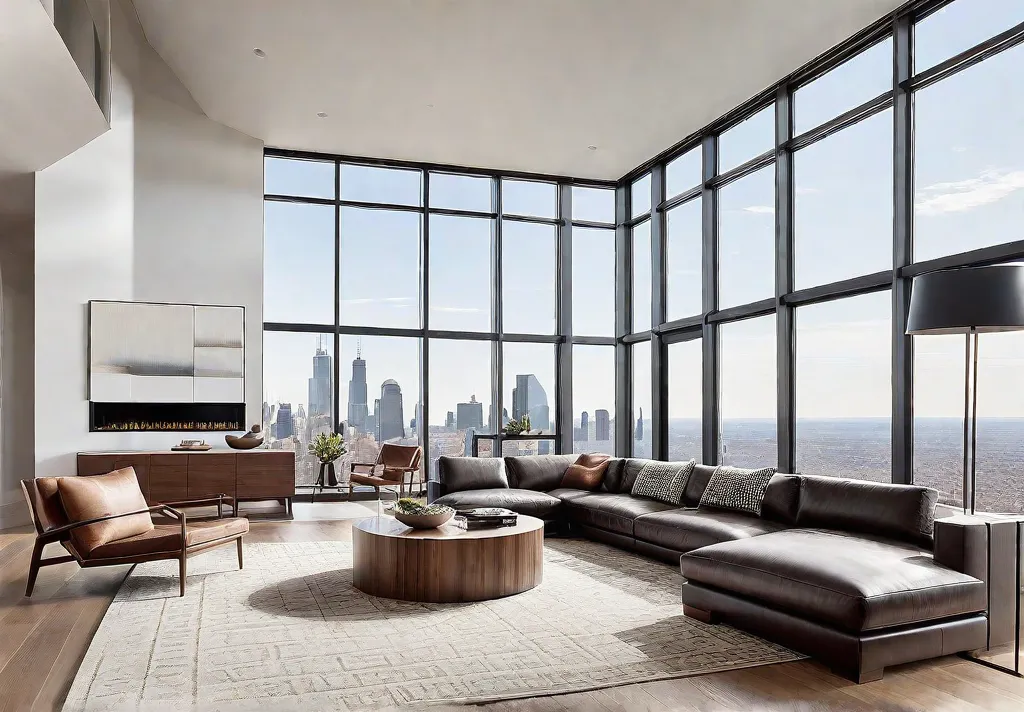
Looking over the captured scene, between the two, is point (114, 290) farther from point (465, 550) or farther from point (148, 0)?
point (465, 550)

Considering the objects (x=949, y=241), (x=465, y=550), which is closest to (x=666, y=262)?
(x=949, y=241)

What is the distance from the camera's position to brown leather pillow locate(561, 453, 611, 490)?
703cm

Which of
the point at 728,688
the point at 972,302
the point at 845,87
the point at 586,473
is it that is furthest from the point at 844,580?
the point at 845,87

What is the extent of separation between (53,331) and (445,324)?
4.36 m

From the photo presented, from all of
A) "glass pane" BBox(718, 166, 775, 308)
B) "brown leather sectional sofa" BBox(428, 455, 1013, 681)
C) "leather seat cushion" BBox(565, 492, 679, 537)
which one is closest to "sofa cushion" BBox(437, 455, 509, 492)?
"leather seat cushion" BBox(565, 492, 679, 537)

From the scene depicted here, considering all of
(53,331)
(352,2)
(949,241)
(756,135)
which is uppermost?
(352,2)

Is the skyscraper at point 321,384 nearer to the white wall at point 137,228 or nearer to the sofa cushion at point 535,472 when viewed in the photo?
the white wall at point 137,228

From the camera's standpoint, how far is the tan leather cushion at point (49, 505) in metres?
4.44

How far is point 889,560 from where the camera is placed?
3518mm

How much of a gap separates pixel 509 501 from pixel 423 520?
1787 millimetres

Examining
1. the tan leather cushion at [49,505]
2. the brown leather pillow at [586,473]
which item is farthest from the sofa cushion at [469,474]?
the tan leather cushion at [49,505]

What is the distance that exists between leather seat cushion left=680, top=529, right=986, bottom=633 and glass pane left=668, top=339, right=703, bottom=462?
169 inches

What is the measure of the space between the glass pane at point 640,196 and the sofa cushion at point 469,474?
4.33m

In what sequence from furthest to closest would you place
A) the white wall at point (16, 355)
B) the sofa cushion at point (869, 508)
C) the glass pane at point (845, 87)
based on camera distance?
the white wall at point (16, 355), the glass pane at point (845, 87), the sofa cushion at point (869, 508)
